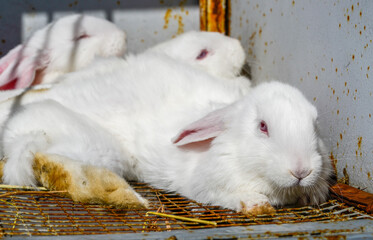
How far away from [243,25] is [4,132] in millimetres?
2388

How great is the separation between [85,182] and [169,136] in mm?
691

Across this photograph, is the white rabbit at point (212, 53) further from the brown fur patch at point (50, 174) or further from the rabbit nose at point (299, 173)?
the rabbit nose at point (299, 173)

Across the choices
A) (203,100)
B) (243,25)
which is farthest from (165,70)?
(243,25)

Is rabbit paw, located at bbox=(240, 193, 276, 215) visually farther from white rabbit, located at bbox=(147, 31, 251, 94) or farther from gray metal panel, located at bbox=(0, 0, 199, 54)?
gray metal panel, located at bbox=(0, 0, 199, 54)

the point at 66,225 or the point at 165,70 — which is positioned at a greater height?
the point at 165,70

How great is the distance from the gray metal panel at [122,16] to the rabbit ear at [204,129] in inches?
98.4

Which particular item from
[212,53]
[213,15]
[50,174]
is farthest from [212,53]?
[50,174]

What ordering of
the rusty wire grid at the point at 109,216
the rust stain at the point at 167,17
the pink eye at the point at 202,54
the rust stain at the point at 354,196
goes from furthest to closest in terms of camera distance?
the rust stain at the point at 167,17, the pink eye at the point at 202,54, the rust stain at the point at 354,196, the rusty wire grid at the point at 109,216

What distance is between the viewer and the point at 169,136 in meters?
2.99

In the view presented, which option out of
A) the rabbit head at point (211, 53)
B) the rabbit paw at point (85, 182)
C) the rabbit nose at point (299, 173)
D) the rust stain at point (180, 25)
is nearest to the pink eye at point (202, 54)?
the rabbit head at point (211, 53)

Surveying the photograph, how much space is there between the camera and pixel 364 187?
249 centimetres

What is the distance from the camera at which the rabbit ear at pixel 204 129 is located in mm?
2693

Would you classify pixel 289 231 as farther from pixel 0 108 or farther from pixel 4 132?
pixel 0 108

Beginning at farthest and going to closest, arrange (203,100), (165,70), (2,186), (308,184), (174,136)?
(165,70) → (203,100) → (174,136) → (2,186) → (308,184)
